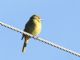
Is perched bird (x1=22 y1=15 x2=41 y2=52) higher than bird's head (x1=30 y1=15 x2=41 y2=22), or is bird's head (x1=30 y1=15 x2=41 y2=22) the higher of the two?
bird's head (x1=30 y1=15 x2=41 y2=22)

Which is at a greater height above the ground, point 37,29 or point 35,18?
point 35,18

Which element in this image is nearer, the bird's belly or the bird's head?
the bird's belly

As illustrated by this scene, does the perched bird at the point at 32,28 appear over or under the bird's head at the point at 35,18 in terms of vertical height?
under

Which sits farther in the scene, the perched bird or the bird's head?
the bird's head

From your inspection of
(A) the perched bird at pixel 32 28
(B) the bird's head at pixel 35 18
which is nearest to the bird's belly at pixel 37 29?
(A) the perched bird at pixel 32 28

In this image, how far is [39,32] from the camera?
11.3 metres

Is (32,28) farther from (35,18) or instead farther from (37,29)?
(35,18)

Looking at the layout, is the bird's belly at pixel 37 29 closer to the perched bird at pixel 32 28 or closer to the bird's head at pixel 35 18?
the perched bird at pixel 32 28

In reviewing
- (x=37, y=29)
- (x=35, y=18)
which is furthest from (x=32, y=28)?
(x=35, y=18)

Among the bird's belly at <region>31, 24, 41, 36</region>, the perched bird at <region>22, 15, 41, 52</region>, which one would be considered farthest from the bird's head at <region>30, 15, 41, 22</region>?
the bird's belly at <region>31, 24, 41, 36</region>

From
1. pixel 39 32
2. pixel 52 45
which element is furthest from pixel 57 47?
pixel 39 32

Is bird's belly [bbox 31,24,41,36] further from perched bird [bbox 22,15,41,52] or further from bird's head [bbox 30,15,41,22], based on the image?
bird's head [bbox 30,15,41,22]

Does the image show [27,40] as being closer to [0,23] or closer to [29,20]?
[29,20]

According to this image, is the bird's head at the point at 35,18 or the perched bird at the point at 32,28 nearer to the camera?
the perched bird at the point at 32,28
